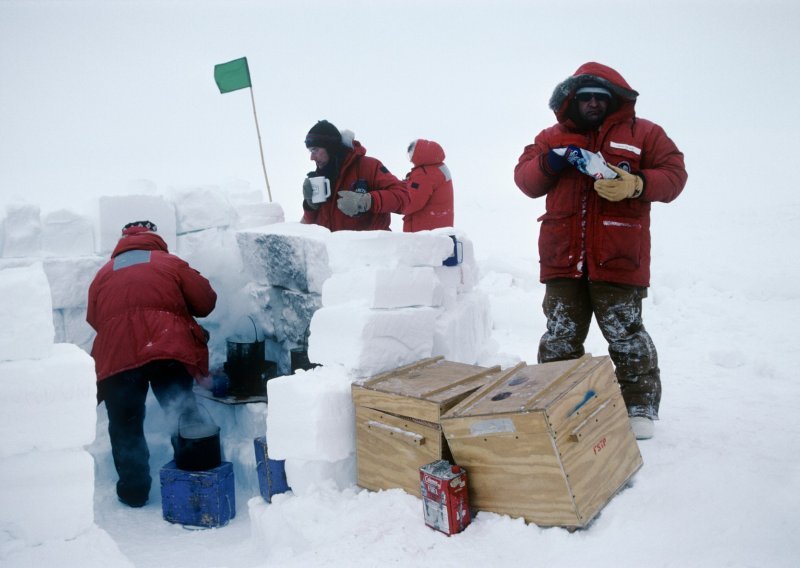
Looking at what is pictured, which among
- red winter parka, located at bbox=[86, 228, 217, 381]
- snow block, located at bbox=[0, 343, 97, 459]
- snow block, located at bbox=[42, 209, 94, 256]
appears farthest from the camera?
snow block, located at bbox=[42, 209, 94, 256]

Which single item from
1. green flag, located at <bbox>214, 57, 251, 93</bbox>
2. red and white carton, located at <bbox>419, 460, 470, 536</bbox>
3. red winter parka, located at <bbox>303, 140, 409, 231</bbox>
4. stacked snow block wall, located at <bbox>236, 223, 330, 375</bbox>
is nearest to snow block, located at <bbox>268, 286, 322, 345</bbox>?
stacked snow block wall, located at <bbox>236, 223, 330, 375</bbox>

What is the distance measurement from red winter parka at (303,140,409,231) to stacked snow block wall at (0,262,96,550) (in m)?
2.58

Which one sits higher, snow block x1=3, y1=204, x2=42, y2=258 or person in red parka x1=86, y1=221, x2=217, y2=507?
snow block x1=3, y1=204, x2=42, y2=258

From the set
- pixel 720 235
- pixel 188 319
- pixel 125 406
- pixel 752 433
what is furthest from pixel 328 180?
pixel 720 235

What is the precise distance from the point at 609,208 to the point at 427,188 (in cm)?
272

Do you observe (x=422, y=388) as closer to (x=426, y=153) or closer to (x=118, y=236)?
(x=118, y=236)

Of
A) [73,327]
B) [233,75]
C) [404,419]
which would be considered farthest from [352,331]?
[233,75]

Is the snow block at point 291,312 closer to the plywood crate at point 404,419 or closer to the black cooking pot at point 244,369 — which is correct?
the black cooking pot at point 244,369

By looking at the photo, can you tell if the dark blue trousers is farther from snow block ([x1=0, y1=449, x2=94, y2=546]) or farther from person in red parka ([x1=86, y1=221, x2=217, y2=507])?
snow block ([x1=0, y1=449, x2=94, y2=546])

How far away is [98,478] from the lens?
13.3ft

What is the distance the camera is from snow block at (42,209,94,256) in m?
4.39

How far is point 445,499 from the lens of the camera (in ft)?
7.43

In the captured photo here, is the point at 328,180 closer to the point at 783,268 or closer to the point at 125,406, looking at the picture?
the point at 125,406

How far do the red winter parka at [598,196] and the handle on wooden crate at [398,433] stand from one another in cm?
106
